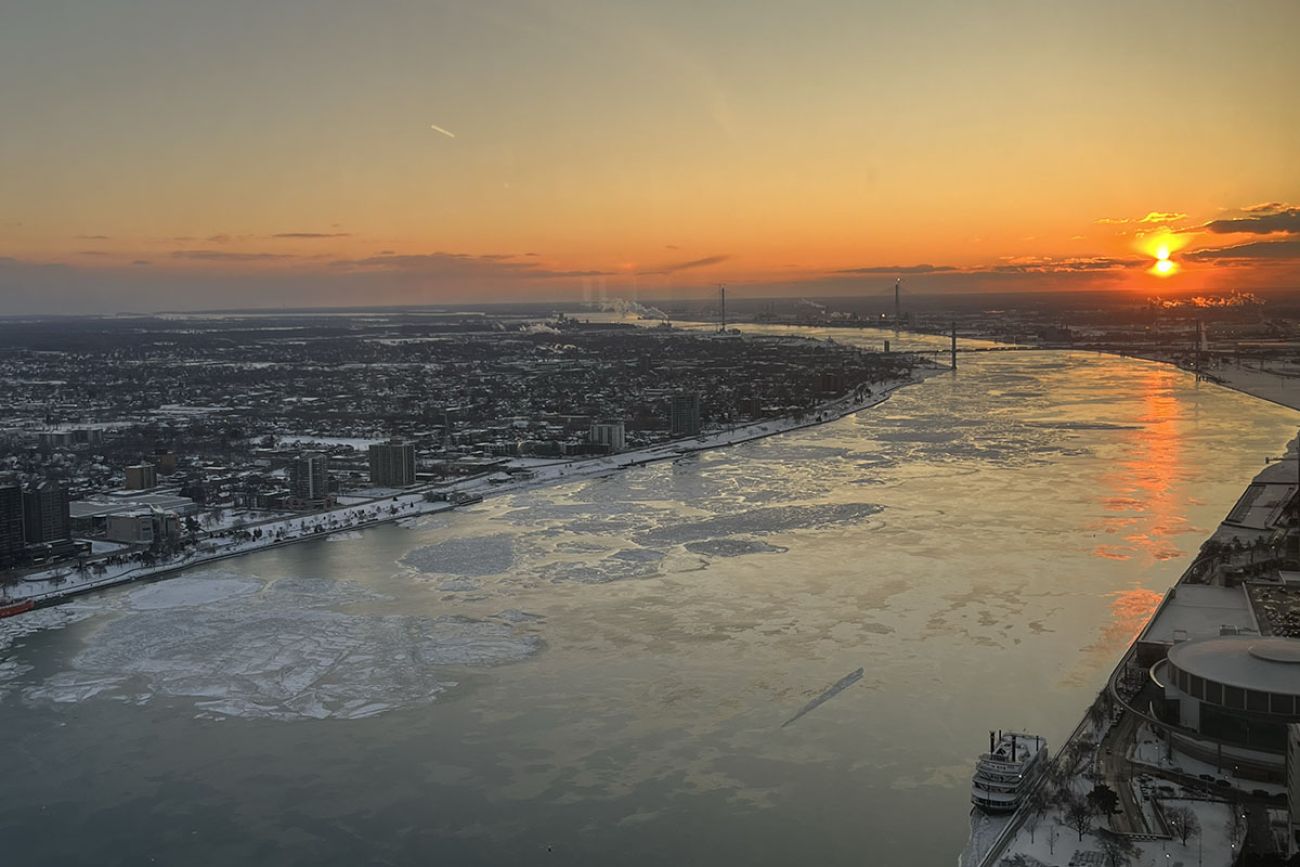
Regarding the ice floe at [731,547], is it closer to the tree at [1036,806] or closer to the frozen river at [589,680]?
the frozen river at [589,680]

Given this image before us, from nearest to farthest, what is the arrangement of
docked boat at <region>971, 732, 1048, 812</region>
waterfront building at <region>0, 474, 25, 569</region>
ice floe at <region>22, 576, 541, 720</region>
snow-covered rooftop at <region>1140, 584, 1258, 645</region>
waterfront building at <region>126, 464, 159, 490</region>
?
docked boat at <region>971, 732, 1048, 812</region> → ice floe at <region>22, 576, 541, 720</region> → snow-covered rooftop at <region>1140, 584, 1258, 645</region> → waterfront building at <region>0, 474, 25, 569</region> → waterfront building at <region>126, 464, 159, 490</region>

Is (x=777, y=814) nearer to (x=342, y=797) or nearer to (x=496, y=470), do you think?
(x=342, y=797)

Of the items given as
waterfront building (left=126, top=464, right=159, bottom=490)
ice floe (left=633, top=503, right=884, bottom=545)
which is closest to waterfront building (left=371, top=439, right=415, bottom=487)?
waterfront building (left=126, top=464, right=159, bottom=490)

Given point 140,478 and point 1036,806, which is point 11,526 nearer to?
point 140,478

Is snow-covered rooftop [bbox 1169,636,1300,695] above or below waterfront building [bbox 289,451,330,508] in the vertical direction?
above

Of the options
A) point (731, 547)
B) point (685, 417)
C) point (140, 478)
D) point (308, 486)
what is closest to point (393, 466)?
point (308, 486)

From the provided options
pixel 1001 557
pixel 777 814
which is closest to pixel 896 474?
pixel 1001 557

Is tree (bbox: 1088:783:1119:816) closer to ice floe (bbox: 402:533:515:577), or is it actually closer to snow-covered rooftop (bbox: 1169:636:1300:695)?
snow-covered rooftop (bbox: 1169:636:1300:695)
